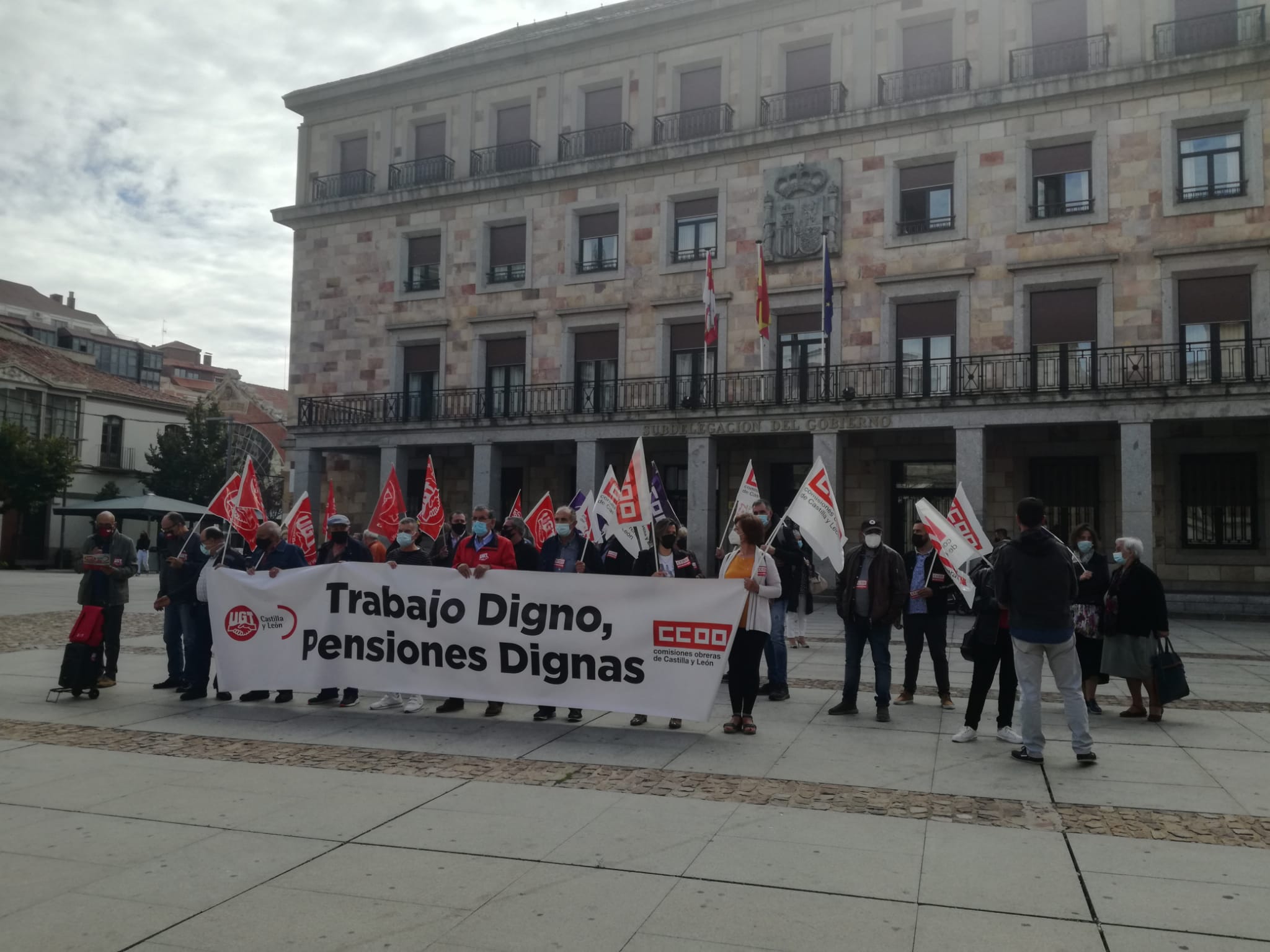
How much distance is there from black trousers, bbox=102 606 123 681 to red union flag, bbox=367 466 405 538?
14.1 feet

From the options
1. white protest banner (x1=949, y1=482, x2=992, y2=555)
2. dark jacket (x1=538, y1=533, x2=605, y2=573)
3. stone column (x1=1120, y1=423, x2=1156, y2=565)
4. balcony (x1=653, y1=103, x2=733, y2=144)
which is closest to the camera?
dark jacket (x1=538, y1=533, x2=605, y2=573)

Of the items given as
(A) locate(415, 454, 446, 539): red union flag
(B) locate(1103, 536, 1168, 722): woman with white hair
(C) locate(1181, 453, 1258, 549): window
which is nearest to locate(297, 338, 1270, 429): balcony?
(C) locate(1181, 453, 1258, 549): window

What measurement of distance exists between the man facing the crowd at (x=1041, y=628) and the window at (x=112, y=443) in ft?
170

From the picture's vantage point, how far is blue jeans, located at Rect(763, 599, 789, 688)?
10.2m

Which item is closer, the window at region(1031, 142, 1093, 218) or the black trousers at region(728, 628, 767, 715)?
the black trousers at region(728, 628, 767, 715)

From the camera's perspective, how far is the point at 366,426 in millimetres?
30109

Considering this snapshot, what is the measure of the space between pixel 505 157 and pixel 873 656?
24517mm

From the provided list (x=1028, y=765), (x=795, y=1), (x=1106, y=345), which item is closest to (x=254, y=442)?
(x=795, y=1)

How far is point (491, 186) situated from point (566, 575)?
23.2m

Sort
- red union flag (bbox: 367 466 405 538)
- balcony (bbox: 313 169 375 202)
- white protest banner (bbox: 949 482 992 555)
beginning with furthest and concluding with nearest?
balcony (bbox: 313 169 375 202)
red union flag (bbox: 367 466 405 538)
white protest banner (bbox: 949 482 992 555)

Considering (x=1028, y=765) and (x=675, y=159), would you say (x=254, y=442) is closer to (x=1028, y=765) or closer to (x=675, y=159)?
(x=675, y=159)

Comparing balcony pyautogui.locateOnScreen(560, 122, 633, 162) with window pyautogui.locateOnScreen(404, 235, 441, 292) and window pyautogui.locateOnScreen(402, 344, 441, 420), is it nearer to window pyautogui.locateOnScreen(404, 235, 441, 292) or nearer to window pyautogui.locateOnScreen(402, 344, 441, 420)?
window pyautogui.locateOnScreen(404, 235, 441, 292)

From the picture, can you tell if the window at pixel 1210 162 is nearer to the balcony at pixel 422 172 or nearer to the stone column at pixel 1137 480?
the stone column at pixel 1137 480

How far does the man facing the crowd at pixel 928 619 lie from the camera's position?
10.1 meters
